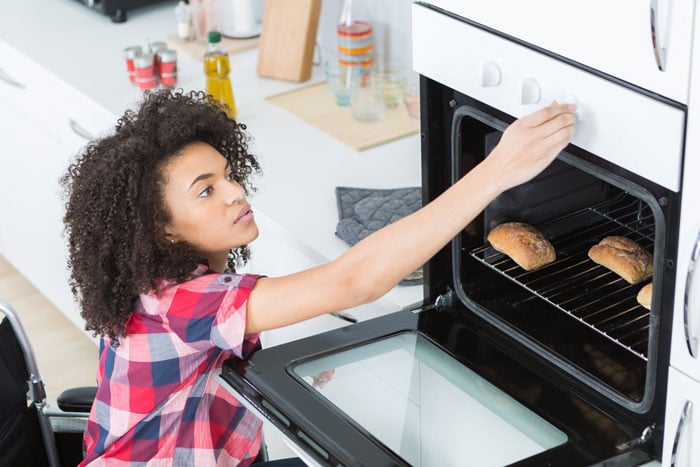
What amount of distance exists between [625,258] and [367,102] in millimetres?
988

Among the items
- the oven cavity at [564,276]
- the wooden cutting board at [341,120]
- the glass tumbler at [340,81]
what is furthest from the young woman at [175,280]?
the glass tumbler at [340,81]

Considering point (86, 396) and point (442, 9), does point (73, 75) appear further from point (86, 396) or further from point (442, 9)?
point (442, 9)

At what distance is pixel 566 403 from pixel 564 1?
0.49 m

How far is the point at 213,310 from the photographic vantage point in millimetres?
1413

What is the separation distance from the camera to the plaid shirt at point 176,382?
1.42 meters

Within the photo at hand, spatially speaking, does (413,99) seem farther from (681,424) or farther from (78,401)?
(681,424)

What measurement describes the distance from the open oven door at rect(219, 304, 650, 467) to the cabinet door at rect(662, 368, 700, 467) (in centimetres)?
4

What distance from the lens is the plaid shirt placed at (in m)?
1.42

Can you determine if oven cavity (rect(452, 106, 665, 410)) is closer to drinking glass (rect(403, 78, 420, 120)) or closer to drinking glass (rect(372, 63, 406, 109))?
drinking glass (rect(403, 78, 420, 120))

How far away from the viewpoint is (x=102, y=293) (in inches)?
58.2

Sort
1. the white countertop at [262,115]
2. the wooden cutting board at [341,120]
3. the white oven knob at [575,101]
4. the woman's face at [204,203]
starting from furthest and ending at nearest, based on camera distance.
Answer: the wooden cutting board at [341,120] < the white countertop at [262,115] < the woman's face at [204,203] < the white oven knob at [575,101]

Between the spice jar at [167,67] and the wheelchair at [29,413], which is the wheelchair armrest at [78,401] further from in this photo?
the spice jar at [167,67]

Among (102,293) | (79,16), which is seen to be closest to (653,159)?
(102,293)

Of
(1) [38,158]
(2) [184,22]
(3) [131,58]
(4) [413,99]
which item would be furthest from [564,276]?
(1) [38,158]
